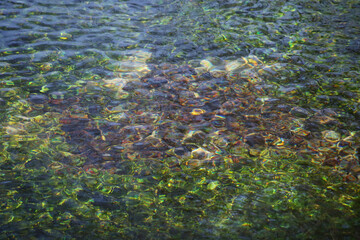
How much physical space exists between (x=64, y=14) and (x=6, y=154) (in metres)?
2.61

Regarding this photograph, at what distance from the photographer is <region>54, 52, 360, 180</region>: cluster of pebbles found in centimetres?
262

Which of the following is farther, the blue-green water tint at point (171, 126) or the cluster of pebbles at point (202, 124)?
the cluster of pebbles at point (202, 124)

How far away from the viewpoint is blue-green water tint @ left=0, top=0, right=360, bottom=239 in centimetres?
210

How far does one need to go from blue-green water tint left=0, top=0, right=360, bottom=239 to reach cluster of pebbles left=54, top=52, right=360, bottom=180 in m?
0.02

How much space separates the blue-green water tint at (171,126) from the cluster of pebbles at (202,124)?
0.6 inches

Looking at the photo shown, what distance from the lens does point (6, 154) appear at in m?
2.54

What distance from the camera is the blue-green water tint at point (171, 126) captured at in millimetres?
2102

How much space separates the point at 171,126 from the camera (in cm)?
293

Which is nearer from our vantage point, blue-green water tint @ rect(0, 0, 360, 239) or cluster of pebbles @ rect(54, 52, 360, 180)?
blue-green water tint @ rect(0, 0, 360, 239)

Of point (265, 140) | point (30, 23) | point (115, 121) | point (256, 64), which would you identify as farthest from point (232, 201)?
point (30, 23)

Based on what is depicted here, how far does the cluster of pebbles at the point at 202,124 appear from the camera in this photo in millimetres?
2617

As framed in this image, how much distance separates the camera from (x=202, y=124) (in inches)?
116

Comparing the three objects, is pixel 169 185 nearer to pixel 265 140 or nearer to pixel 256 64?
pixel 265 140

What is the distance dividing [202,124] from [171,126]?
269mm
